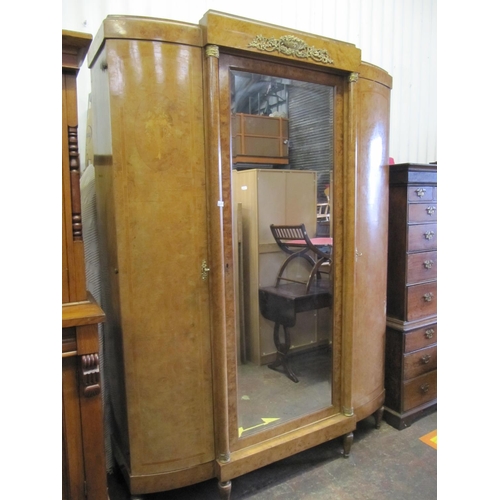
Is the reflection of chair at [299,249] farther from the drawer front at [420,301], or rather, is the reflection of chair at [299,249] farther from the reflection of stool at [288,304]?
the drawer front at [420,301]

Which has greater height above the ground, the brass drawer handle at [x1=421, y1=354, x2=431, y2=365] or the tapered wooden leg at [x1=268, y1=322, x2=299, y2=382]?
the tapered wooden leg at [x1=268, y1=322, x2=299, y2=382]

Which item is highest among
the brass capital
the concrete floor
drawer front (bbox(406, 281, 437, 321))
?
the brass capital

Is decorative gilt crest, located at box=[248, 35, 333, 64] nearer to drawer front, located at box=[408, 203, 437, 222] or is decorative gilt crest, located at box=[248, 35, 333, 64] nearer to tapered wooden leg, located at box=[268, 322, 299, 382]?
drawer front, located at box=[408, 203, 437, 222]

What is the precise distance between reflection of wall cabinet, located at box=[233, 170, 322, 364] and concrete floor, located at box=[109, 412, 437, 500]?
53 cm

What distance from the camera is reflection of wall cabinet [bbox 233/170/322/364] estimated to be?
157cm

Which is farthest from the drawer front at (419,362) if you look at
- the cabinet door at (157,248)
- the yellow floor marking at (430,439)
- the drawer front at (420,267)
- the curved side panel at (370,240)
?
the cabinet door at (157,248)

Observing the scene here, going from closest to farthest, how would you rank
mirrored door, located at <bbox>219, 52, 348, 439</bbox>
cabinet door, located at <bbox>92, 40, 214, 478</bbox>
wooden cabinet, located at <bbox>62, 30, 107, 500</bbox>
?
wooden cabinet, located at <bbox>62, 30, 107, 500</bbox>, cabinet door, located at <bbox>92, 40, 214, 478</bbox>, mirrored door, located at <bbox>219, 52, 348, 439</bbox>

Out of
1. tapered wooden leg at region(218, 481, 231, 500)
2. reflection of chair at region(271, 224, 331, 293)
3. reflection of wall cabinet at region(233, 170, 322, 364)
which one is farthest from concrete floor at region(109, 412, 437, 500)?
reflection of chair at region(271, 224, 331, 293)

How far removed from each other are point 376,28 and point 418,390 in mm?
2253

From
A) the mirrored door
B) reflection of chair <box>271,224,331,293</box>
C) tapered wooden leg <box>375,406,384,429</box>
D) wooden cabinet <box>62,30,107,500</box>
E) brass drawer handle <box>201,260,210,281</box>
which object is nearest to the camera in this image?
wooden cabinet <box>62,30,107,500</box>

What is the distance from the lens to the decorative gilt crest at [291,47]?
133 centimetres

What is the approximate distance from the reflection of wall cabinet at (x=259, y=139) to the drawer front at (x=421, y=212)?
77 cm
